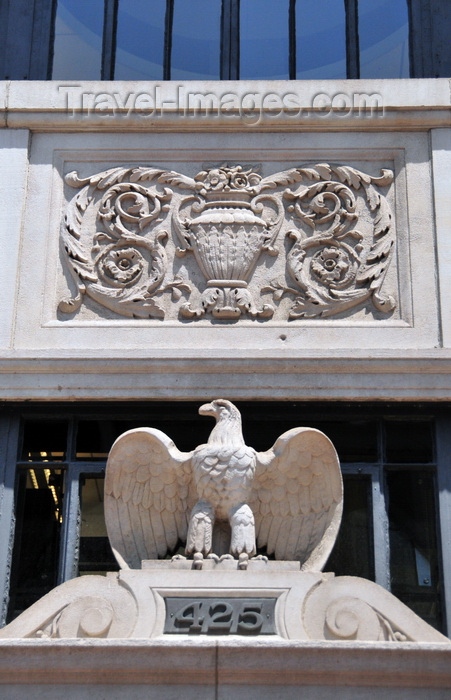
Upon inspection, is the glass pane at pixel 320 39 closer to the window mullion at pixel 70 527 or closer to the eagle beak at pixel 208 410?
the eagle beak at pixel 208 410

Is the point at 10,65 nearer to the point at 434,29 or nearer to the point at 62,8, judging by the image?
the point at 62,8

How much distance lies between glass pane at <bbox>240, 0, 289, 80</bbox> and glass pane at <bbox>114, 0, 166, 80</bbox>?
0.83m

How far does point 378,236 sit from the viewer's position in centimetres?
1093

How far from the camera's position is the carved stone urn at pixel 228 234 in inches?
421

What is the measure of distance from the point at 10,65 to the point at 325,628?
21.2ft

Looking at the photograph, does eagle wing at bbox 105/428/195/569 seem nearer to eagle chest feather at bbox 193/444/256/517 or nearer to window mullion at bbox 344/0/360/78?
eagle chest feather at bbox 193/444/256/517

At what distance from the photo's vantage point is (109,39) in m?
12.1

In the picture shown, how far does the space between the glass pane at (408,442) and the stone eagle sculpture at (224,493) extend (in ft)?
4.13

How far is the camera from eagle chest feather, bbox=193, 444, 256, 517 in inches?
359

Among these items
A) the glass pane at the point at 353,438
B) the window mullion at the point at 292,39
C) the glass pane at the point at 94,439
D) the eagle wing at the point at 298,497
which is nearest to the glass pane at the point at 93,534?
the glass pane at the point at 94,439

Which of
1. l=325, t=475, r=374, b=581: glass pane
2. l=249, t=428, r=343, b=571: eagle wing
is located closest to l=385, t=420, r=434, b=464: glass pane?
l=325, t=475, r=374, b=581: glass pane

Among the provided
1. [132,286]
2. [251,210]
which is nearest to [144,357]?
[132,286]

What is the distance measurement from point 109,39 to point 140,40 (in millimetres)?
311

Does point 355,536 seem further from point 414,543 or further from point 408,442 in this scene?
point 408,442
